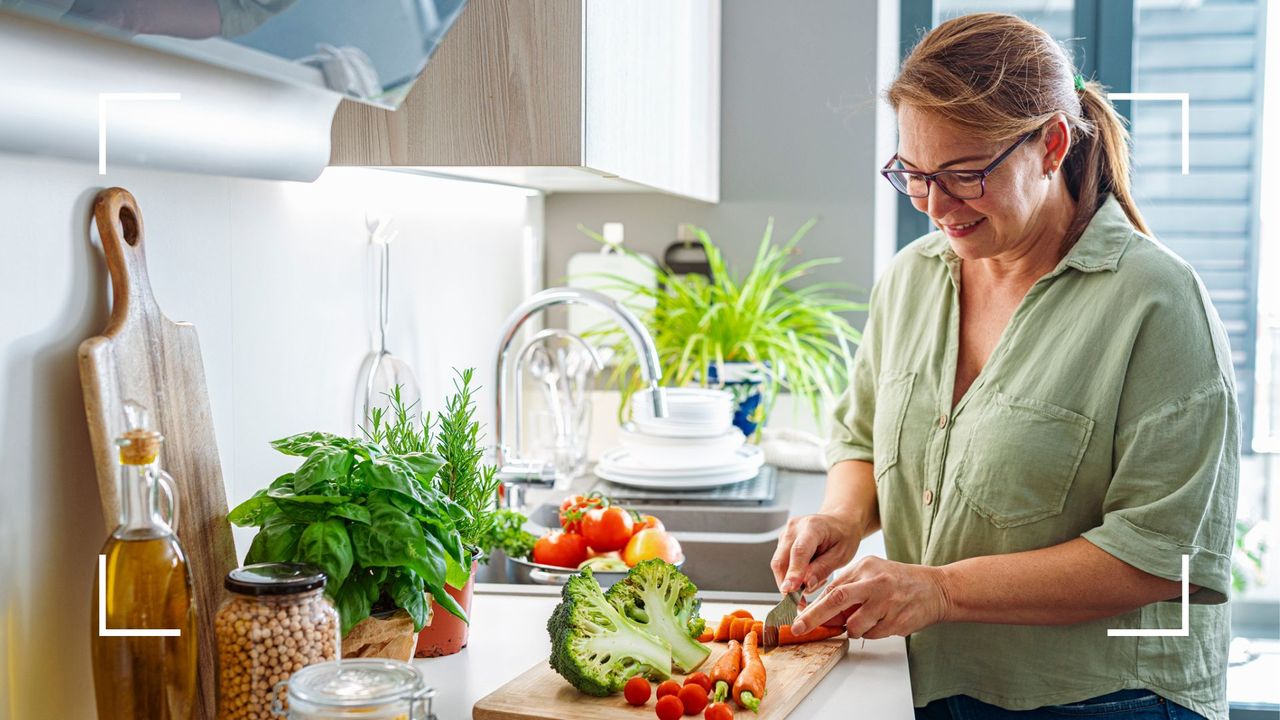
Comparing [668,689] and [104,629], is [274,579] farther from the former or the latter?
[668,689]

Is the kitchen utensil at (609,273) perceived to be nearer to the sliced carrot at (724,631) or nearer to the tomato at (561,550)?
the tomato at (561,550)

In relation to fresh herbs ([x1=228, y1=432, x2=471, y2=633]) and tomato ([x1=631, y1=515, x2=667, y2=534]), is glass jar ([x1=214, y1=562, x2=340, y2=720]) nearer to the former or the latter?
fresh herbs ([x1=228, y1=432, x2=471, y2=633])

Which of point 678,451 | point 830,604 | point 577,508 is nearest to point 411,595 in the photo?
point 830,604

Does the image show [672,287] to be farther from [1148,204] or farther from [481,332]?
[1148,204]

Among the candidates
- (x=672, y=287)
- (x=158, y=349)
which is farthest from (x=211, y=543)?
(x=672, y=287)

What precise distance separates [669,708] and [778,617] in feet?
1.04

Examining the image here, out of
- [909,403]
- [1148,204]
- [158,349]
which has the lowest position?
[909,403]

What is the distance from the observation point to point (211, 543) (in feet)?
3.71

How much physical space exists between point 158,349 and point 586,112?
0.54 meters

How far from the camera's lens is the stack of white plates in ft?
7.43

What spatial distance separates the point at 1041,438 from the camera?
143cm

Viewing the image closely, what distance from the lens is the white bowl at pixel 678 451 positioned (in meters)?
2.28

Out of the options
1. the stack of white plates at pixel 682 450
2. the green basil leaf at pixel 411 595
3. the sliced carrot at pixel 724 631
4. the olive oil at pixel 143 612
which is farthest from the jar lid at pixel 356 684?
the stack of white plates at pixel 682 450

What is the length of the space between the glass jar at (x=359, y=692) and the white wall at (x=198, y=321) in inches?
11.1
